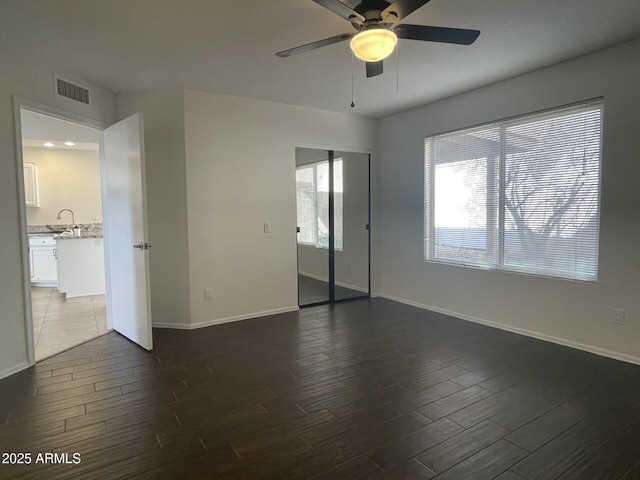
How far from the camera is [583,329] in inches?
133

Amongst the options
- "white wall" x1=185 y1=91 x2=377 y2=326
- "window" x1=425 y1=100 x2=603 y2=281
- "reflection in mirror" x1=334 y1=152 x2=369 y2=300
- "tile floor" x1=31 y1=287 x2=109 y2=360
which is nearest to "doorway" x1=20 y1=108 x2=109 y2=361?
"tile floor" x1=31 y1=287 x2=109 y2=360

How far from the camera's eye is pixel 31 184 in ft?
22.4

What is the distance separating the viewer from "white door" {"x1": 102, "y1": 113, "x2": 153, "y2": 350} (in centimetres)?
345

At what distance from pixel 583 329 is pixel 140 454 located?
144 inches

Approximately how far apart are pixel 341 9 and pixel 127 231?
291 centimetres

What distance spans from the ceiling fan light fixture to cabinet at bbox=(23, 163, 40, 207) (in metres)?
7.24

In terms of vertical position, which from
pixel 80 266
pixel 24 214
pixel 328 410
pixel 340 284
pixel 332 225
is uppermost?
pixel 24 214

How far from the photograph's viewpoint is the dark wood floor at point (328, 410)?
1894 mm

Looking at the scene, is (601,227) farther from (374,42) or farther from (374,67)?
(374,42)

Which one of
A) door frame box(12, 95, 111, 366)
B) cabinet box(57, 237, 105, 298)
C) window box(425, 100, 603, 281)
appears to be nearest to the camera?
door frame box(12, 95, 111, 366)

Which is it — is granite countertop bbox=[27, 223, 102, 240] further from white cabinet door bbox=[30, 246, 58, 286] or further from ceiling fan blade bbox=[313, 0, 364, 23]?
ceiling fan blade bbox=[313, 0, 364, 23]

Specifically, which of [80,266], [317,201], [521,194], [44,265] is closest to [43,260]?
[44,265]

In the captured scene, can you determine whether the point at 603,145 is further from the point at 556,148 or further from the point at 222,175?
the point at 222,175

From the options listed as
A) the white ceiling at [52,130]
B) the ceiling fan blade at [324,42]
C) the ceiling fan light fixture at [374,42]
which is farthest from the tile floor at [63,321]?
the ceiling fan light fixture at [374,42]
